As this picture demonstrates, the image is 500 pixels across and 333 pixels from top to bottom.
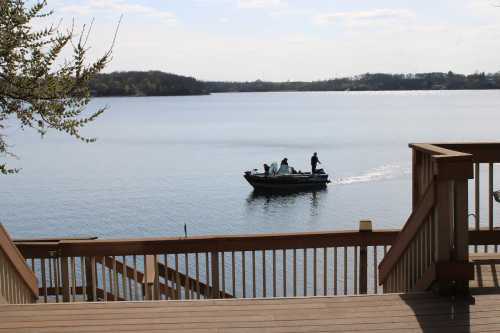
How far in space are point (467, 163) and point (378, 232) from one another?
1.75m

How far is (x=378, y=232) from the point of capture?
650 cm

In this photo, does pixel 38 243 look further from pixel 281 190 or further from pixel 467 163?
pixel 281 190

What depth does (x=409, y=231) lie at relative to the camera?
564 cm

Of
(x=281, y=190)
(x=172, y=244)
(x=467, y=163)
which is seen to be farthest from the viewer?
(x=281, y=190)

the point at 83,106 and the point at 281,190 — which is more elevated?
the point at 83,106

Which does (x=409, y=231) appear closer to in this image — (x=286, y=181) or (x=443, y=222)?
(x=443, y=222)

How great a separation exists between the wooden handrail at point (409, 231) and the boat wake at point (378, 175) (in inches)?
1973

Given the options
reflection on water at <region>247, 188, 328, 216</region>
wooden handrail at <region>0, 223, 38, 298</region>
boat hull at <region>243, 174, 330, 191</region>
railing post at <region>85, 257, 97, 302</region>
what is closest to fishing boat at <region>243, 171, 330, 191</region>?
boat hull at <region>243, 174, 330, 191</region>

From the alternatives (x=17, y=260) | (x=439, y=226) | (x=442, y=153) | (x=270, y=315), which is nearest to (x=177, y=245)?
(x=17, y=260)

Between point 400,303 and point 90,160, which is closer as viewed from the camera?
point 400,303

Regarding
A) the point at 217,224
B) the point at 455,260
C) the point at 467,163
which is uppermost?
the point at 467,163

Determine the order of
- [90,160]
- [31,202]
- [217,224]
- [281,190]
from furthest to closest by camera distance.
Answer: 1. [90,160]
2. [281,190]
3. [31,202]
4. [217,224]

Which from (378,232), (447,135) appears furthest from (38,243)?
(447,135)

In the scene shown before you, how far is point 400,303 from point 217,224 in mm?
34946
